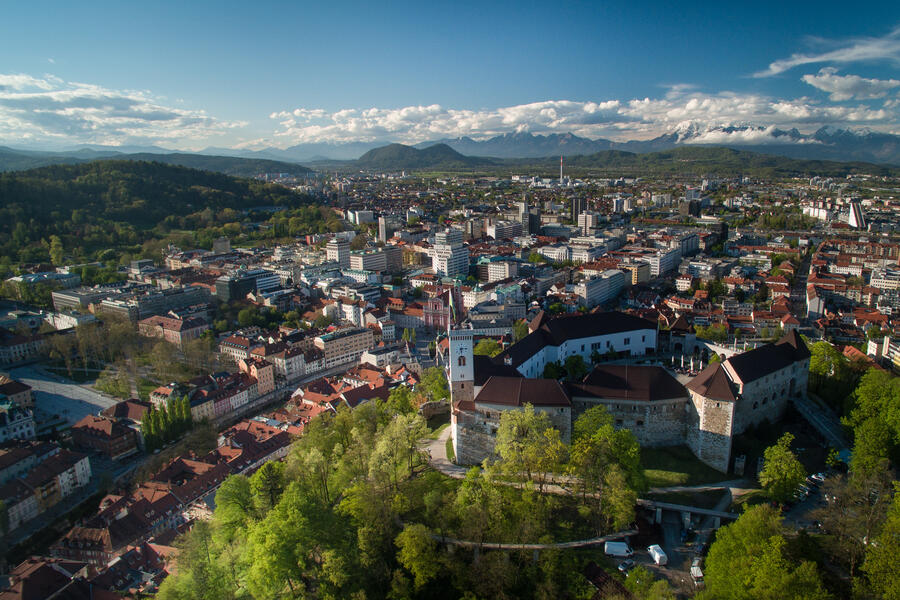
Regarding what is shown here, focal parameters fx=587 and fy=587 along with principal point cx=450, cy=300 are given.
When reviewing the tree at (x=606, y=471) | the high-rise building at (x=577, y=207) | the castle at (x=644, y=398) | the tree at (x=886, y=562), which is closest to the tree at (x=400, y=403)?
the castle at (x=644, y=398)

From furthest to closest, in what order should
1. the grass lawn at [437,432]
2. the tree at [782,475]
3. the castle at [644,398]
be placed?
the grass lawn at [437,432], the castle at [644,398], the tree at [782,475]

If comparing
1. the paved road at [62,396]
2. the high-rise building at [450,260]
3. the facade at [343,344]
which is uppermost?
the high-rise building at [450,260]

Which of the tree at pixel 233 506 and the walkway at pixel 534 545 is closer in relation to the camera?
the walkway at pixel 534 545

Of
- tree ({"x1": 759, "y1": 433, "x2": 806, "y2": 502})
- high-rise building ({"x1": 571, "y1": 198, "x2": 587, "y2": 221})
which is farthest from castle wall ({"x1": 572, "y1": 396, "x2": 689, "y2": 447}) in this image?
high-rise building ({"x1": 571, "y1": 198, "x2": 587, "y2": 221})

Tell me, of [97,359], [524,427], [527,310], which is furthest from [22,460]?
[527,310]

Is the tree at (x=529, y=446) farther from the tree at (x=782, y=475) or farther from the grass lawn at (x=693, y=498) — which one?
the tree at (x=782, y=475)

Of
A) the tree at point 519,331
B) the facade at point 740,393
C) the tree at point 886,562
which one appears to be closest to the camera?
the tree at point 886,562

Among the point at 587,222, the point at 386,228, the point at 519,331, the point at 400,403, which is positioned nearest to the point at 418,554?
the point at 400,403

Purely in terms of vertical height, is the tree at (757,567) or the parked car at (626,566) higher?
the tree at (757,567)
